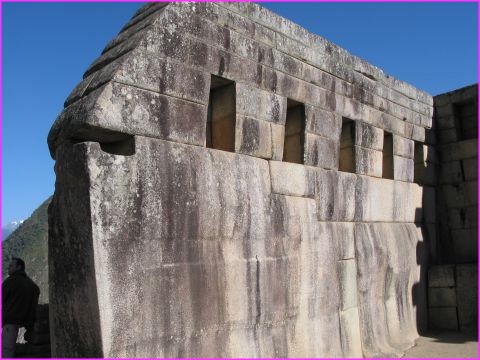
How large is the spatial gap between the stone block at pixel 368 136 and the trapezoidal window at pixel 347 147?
7 cm

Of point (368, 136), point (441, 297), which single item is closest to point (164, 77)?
point (368, 136)

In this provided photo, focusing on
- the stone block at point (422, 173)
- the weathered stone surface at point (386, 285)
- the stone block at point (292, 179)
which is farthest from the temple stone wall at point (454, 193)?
the stone block at point (292, 179)

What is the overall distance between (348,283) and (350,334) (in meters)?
0.54

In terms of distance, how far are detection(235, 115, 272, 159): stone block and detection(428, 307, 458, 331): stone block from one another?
402 cm

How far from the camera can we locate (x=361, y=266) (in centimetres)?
588

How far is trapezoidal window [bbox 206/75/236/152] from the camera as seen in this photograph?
4727mm

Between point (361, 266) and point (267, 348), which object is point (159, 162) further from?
point (361, 266)

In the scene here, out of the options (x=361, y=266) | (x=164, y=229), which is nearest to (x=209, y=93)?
(x=164, y=229)

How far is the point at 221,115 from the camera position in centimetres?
485

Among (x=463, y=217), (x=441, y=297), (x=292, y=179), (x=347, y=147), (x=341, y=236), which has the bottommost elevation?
(x=441, y=297)

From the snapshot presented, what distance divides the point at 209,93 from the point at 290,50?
1.20 meters

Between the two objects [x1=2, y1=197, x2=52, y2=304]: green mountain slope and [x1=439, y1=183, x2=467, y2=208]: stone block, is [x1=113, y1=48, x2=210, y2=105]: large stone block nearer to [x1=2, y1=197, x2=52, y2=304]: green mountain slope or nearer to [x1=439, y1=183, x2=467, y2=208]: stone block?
[x1=439, y1=183, x2=467, y2=208]: stone block

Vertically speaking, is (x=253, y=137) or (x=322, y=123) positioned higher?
(x=322, y=123)

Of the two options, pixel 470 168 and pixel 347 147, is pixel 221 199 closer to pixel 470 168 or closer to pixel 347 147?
pixel 347 147
